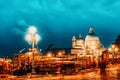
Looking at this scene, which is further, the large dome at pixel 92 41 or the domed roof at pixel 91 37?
the domed roof at pixel 91 37

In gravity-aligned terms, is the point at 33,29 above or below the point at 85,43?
below

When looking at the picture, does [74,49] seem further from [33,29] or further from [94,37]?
[33,29]

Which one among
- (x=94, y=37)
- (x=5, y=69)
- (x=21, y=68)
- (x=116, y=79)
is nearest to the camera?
(x=116, y=79)

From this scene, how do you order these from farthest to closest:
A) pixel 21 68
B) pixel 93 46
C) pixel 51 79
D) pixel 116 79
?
pixel 93 46
pixel 21 68
pixel 51 79
pixel 116 79

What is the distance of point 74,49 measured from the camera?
16625 centimetres

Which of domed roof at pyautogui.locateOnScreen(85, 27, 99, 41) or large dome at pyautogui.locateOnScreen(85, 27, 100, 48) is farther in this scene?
domed roof at pyautogui.locateOnScreen(85, 27, 99, 41)

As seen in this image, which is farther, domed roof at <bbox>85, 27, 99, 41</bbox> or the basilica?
domed roof at <bbox>85, 27, 99, 41</bbox>

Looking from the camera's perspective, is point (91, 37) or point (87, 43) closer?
point (87, 43)

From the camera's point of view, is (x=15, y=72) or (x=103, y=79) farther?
(x=15, y=72)

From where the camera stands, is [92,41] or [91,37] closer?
[92,41]

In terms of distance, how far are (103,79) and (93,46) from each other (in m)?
130

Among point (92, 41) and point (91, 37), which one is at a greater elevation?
point (91, 37)

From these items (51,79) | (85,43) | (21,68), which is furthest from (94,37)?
(51,79)

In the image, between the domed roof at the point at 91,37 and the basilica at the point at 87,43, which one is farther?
the domed roof at the point at 91,37
